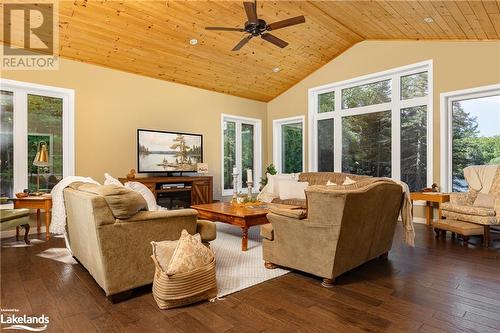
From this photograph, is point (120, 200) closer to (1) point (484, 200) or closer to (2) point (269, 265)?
(2) point (269, 265)

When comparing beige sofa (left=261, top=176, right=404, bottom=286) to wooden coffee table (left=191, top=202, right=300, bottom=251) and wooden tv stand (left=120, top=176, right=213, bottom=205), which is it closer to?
wooden coffee table (left=191, top=202, right=300, bottom=251)

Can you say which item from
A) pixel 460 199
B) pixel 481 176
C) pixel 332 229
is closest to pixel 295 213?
pixel 332 229

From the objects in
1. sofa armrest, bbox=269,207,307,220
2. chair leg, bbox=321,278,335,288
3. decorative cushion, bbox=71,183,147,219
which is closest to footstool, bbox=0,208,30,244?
decorative cushion, bbox=71,183,147,219

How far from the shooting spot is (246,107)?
7.96 m

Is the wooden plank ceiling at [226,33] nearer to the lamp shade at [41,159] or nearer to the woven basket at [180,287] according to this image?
the lamp shade at [41,159]

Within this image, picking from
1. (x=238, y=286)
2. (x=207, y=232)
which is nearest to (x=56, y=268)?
(x=207, y=232)

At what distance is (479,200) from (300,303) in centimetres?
376

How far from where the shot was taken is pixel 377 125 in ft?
20.8

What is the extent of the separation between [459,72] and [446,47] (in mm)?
518

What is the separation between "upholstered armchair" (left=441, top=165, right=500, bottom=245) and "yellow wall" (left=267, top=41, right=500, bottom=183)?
741 mm

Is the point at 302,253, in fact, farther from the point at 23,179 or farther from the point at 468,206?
the point at 23,179

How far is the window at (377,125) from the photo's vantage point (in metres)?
5.70

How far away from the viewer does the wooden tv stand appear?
217 inches

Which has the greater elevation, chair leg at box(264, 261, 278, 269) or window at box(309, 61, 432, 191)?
window at box(309, 61, 432, 191)
